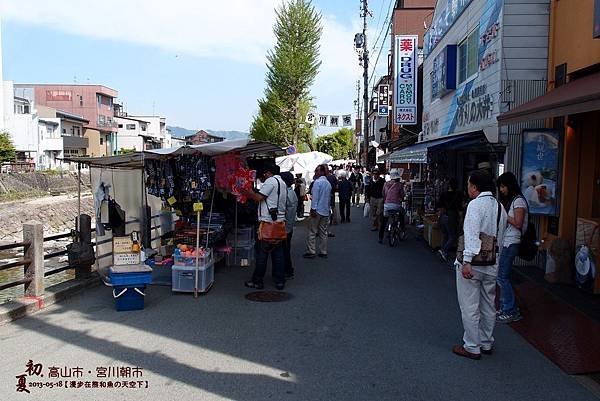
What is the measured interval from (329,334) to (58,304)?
396 cm

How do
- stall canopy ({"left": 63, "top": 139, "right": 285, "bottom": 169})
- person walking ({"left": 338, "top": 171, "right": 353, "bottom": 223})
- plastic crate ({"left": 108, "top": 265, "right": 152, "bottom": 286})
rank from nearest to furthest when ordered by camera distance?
plastic crate ({"left": 108, "top": 265, "right": 152, "bottom": 286}), stall canopy ({"left": 63, "top": 139, "right": 285, "bottom": 169}), person walking ({"left": 338, "top": 171, "right": 353, "bottom": 223})

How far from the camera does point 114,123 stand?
284 ft

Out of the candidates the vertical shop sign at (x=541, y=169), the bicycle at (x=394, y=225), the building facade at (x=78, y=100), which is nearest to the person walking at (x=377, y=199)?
the bicycle at (x=394, y=225)

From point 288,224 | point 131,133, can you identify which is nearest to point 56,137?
point 131,133

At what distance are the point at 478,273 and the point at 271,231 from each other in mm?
3741

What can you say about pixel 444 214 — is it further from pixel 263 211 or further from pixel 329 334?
pixel 329 334

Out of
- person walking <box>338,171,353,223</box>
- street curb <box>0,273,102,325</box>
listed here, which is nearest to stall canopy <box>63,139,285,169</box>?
street curb <box>0,273,102,325</box>

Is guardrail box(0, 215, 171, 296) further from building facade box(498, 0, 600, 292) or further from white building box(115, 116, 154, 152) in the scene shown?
white building box(115, 116, 154, 152)

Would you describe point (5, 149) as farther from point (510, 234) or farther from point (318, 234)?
point (510, 234)

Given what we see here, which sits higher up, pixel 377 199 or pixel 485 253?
pixel 485 253

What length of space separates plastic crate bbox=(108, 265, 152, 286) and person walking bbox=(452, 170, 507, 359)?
407cm

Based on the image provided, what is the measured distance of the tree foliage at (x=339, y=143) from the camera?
276 feet

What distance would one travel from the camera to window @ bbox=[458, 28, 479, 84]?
12.3 m

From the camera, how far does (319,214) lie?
11625 millimetres
